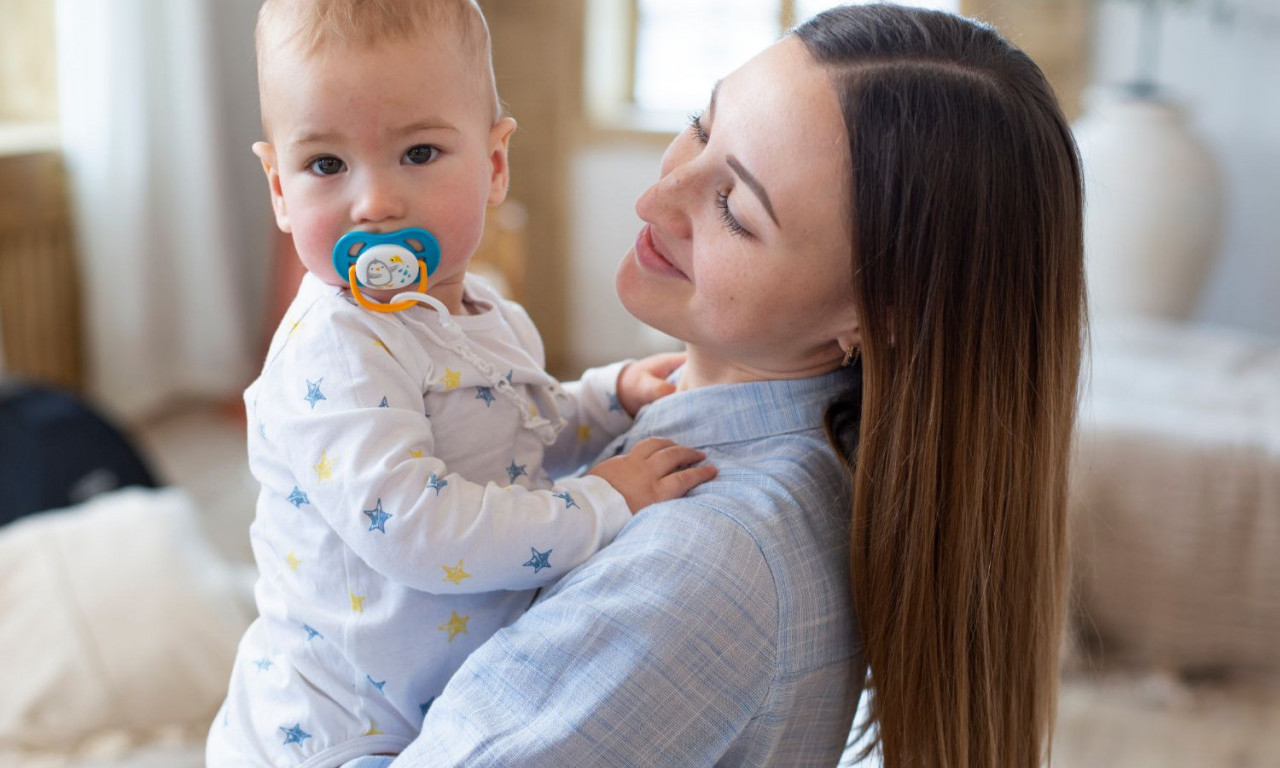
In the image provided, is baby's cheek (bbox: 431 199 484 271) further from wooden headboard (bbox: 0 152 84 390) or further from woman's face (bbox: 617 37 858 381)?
wooden headboard (bbox: 0 152 84 390)

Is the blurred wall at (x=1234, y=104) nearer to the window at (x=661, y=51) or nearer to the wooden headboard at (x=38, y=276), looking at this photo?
the window at (x=661, y=51)

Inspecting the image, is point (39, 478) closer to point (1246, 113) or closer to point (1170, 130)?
point (1170, 130)

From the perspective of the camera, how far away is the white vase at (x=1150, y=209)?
3.65 metres

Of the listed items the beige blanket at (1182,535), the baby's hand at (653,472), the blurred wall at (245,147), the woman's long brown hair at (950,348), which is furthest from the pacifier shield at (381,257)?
the blurred wall at (245,147)

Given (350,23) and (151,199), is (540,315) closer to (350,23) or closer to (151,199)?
(151,199)

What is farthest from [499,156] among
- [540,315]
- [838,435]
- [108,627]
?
[540,315]

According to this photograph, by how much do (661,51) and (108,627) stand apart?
3.88 meters

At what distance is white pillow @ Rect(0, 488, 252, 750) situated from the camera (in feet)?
5.43

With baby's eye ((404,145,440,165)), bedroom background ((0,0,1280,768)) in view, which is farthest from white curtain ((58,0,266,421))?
baby's eye ((404,145,440,165))

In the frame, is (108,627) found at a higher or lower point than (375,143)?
lower

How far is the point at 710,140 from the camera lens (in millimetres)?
932

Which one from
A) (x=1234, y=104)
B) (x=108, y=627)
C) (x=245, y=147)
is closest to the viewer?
(x=108, y=627)

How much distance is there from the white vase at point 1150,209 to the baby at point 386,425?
305 centimetres

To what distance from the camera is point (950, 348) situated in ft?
2.90
